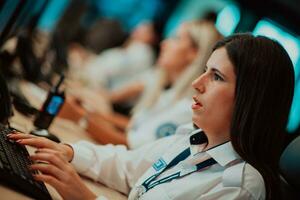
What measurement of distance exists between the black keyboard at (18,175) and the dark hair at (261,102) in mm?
566

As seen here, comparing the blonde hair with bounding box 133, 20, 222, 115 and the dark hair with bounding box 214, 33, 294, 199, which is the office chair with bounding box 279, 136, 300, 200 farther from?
the blonde hair with bounding box 133, 20, 222, 115

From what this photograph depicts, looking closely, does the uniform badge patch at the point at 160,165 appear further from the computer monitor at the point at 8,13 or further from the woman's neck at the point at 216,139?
the computer monitor at the point at 8,13

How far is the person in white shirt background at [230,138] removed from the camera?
1361 mm

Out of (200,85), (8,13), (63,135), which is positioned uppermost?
(200,85)

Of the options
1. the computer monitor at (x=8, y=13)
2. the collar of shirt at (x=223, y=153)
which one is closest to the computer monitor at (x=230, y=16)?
the computer monitor at (x=8, y=13)

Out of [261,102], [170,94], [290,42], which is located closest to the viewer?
[261,102]

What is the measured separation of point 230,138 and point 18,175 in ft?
2.00

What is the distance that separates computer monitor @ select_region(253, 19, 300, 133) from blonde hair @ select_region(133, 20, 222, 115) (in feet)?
5.13

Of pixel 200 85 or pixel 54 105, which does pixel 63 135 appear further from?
pixel 200 85

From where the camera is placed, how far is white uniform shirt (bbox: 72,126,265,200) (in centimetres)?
135

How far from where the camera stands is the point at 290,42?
210 inches

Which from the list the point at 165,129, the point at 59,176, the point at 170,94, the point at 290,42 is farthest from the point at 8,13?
the point at 290,42

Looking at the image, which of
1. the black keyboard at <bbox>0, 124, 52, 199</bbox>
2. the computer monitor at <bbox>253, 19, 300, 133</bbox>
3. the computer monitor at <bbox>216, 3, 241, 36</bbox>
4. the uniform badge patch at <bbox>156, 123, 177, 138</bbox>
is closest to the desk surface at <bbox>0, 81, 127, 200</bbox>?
the black keyboard at <bbox>0, 124, 52, 199</bbox>

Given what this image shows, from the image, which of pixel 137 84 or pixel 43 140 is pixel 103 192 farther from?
pixel 137 84
